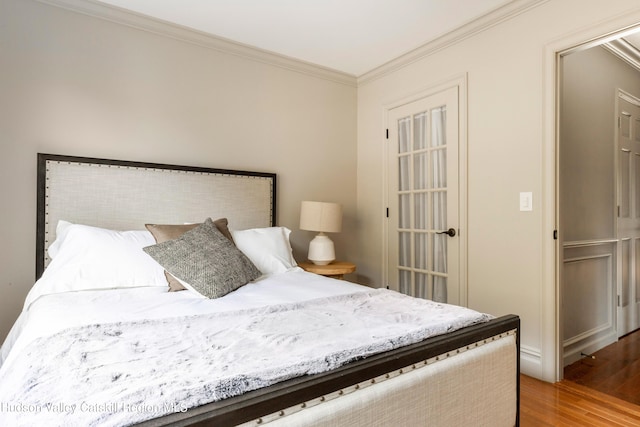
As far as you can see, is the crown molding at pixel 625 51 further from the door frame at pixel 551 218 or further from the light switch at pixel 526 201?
the light switch at pixel 526 201

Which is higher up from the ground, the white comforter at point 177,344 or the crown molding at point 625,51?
the crown molding at point 625,51

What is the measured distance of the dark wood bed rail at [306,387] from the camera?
722 mm

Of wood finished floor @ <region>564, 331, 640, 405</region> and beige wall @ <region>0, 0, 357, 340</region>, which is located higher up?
beige wall @ <region>0, 0, 357, 340</region>

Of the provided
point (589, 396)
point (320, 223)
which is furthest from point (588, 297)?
point (320, 223)

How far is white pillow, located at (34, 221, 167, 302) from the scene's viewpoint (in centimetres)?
193

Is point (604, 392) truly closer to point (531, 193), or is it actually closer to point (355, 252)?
point (531, 193)

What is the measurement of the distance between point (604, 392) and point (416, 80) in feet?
8.59

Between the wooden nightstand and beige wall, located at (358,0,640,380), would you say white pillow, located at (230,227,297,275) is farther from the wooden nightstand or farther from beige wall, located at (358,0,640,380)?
beige wall, located at (358,0,640,380)

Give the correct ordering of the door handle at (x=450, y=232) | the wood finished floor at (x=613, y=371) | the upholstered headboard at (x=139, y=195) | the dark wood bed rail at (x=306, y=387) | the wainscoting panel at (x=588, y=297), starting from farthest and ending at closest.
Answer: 1. the door handle at (x=450, y=232)
2. the wainscoting panel at (x=588, y=297)
3. the upholstered headboard at (x=139, y=195)
4. the wood finished floor at (x=613, y=371)
5. the dark wood bed rail at (x=306, y=387)

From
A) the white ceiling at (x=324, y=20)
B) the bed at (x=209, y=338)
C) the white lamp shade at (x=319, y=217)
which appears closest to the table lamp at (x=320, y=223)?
the white lamp shade at (x=319, y=217)

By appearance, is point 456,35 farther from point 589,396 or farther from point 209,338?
point 209,338

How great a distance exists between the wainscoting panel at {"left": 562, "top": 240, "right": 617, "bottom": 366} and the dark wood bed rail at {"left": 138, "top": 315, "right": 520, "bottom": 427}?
1.87 metres

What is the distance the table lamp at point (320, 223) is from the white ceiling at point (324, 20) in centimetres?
136

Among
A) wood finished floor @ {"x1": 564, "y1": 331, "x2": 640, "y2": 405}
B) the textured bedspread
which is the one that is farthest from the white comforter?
wood finished floor @ {"x1": 564, "y1": 331, "x2": 640, "y2": 405}
